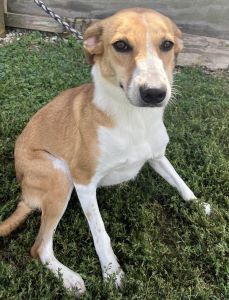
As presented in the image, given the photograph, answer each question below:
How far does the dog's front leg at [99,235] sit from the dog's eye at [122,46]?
3.32ft

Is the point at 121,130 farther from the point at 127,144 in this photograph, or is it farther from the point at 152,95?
the point at 152,95

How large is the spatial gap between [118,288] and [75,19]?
446cm

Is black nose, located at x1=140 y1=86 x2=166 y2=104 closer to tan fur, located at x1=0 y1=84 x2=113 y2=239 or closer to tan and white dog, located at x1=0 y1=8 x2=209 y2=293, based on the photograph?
tan and white dog, located at x1=0 y1=8 x2=209 y2=293

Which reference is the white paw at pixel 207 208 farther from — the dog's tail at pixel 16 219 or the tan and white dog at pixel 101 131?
the dog's tail at pixel 16 219

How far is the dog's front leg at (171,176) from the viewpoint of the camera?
151 inches

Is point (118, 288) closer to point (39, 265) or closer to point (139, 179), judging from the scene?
point (39, 265)

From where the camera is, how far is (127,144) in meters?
3.26

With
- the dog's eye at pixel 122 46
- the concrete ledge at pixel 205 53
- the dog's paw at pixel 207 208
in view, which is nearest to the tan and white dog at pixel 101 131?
the dog's eye at pixel 122 46

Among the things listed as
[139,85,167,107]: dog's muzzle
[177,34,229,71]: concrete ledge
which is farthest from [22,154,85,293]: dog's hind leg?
[177,34,229,71]: concrete ledge

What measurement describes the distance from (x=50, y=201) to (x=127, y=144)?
701mm

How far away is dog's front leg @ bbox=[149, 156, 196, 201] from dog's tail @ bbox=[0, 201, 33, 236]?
44.8 inches

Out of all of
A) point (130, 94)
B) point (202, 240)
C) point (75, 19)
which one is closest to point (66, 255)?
point (202, 240)

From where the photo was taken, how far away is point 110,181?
357cm

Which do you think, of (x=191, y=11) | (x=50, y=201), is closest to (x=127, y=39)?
(x=50, y=201)
